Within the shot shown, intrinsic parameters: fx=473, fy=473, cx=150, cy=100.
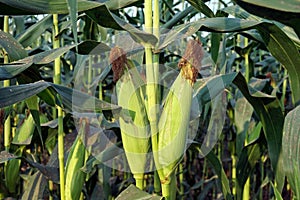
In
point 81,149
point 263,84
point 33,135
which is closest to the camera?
point 81,149

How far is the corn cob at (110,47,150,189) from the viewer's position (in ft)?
3.22

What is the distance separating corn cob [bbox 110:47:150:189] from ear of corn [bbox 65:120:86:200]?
0.41 meters

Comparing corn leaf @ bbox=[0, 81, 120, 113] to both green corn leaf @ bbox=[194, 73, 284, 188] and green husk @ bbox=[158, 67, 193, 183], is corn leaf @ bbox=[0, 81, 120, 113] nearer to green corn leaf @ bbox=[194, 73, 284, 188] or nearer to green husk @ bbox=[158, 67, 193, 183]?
green husk @ bbox=[158, 67, 193, 183]

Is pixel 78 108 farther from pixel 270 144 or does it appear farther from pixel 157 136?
pixel 270 144

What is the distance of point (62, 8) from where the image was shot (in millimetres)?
908

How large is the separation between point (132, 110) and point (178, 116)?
0.33 feet

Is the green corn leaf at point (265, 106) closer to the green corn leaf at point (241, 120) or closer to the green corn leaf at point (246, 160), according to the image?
the green corn leaf at point (246, 160)

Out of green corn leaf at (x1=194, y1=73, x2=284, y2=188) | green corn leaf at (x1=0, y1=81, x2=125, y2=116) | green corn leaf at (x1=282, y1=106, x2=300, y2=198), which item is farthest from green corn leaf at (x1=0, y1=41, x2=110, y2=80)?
green corn leaf at (x1=282, y1=106, x2=300, y2=198)

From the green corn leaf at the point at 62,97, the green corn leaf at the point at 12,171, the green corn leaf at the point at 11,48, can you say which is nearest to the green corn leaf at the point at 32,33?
the green corn leaf at the point at 11,48

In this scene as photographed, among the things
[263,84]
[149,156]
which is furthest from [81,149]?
[263,84]

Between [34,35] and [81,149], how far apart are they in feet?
1.44

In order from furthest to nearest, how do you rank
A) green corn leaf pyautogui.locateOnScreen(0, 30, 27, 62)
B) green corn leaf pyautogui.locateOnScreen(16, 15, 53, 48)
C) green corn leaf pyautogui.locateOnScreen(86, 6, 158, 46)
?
green corn leaf pyautogui.locateOnScreen(16, 15, 53, 48) → green corn leaf pyautogui.locateOnScreen(0, 30, 27, 62) → green corn leaf pyautogui.locateOnScreen(86, 6, 158, 46)

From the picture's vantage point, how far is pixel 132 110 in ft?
3.22

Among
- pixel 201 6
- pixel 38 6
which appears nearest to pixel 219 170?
pixel 201 6
